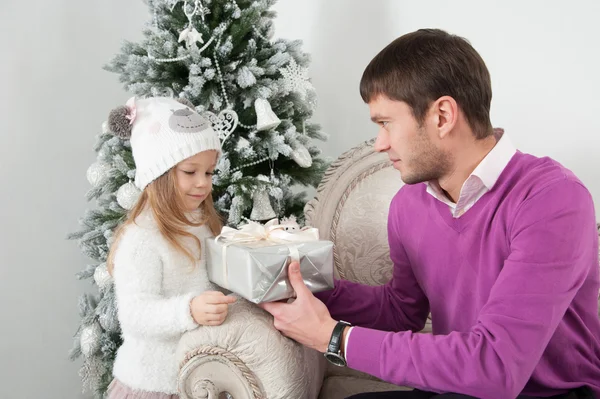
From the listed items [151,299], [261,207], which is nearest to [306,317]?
[151,299]

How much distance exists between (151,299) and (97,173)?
630 millimetres

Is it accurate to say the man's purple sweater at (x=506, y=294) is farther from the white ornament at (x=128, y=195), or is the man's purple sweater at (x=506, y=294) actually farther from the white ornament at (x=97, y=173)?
the white ornament at (x=97, y=173)

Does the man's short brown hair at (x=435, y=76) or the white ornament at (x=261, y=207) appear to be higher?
the man's short brown hair at (x=435, y=76)

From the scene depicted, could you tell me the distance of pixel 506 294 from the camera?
0.98 meters

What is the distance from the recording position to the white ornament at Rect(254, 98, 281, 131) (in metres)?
1.61

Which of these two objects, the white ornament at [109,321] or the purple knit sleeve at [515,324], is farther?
the white ornament at [109,321]

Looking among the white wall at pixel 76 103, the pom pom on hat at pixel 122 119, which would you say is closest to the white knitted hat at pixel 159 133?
the pom pom on hat at pixel 122 119

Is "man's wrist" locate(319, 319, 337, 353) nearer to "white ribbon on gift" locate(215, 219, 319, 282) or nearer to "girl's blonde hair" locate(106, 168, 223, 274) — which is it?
"white ribbon on gift" locate(215, 219, 319, 282)

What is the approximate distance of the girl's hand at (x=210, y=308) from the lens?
1.11 m

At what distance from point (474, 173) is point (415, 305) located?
0.47 m

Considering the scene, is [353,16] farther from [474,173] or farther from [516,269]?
[516,269]

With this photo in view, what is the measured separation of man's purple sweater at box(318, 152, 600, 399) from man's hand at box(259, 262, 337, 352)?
7 centimetres

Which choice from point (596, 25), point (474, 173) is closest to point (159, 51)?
point (474, 173)

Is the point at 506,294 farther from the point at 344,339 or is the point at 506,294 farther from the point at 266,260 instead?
the point at 266,260
